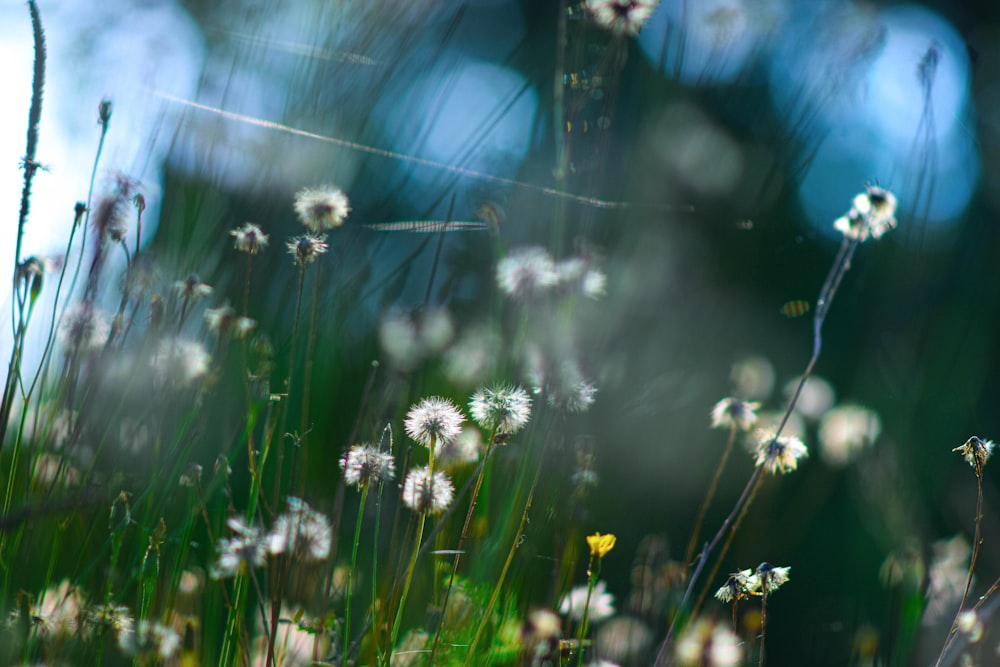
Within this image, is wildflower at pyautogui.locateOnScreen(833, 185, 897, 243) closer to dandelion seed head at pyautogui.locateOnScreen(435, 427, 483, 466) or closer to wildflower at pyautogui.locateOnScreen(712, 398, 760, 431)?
wildflower at pyautogui.locateOnScreen(712, 398, 760, 431)

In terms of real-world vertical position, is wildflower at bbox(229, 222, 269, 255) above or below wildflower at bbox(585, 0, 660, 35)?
below

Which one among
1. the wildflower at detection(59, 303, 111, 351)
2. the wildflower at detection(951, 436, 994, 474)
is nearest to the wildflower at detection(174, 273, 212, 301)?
the wildflower at detection(59, 303, 111, 351)

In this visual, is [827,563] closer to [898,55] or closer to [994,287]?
[994,287]

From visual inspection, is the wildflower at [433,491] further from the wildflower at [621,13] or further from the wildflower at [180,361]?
the wildflower at [621,13]

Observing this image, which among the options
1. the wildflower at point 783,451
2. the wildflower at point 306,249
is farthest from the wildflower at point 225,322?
the wildflower at point 783,451

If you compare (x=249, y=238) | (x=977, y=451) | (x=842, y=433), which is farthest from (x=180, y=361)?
(x=842, y=433)

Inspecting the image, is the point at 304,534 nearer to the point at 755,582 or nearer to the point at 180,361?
the point at 180,361
